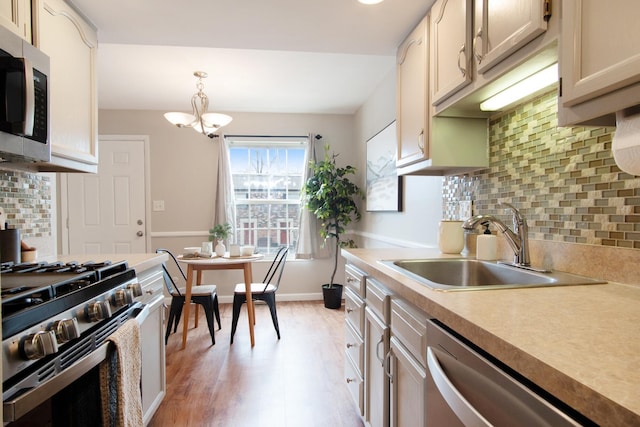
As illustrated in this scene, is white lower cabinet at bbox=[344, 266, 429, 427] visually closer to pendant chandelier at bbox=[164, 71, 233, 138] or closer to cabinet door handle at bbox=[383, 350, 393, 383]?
cabinet door handle at bbox=[383, 350, 393, 383]

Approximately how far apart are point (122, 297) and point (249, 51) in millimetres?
2064

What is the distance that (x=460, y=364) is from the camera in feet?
2.39

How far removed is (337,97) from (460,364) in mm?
3413

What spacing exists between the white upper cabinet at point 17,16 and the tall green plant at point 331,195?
9.01 feet

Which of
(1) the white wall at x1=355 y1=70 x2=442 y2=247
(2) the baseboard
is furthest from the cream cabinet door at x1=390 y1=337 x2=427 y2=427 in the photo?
(2) the baseboard

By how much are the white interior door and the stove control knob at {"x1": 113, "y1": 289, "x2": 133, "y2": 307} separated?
10.1 ft

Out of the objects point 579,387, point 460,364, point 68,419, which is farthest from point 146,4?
point 579,387

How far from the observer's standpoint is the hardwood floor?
6.21 ft

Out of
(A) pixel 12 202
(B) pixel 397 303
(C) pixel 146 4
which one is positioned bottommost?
(B) pixel 397 303

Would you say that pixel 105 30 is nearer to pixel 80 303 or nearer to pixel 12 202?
pixel 12 202

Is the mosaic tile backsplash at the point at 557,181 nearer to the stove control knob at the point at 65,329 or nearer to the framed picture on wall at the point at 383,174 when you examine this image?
the framed picture on wall at the point at 383,174

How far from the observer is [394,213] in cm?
298

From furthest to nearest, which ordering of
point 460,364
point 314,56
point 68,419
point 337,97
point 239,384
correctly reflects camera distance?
1. point 337,97
2. point 314,56
3. point 239,384
4. point 68,419
5. point 460,364

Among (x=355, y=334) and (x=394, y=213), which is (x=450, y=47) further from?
(x=394, y=213)
